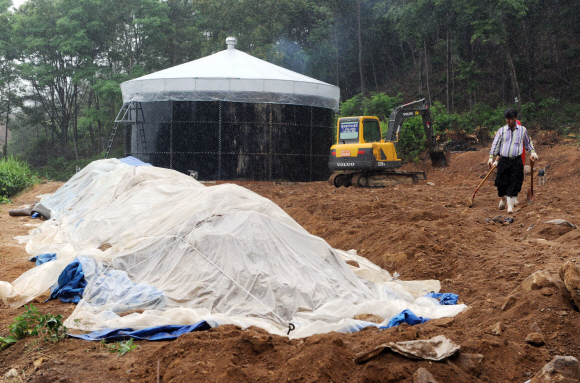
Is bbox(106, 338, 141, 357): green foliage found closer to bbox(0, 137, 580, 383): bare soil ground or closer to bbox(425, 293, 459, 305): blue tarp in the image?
bbox(0, 137, 580, 383): bare soil ground

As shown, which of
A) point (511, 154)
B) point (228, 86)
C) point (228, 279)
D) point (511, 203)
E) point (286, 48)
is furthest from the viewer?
point (286, 48)

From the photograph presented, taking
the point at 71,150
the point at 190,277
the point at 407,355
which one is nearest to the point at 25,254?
the point at 190,277

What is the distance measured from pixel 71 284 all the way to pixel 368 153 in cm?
1103

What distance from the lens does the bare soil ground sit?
3232mm

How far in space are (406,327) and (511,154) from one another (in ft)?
18.8

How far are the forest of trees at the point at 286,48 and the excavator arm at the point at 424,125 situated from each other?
30.6 ft

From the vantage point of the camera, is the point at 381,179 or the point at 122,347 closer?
the point at 122,347

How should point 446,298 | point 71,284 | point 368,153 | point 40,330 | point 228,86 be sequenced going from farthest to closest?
point 228,86 < point 368,153 < point 71,284 < point 446,298 < point 40,330

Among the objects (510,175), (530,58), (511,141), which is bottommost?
(510,175)

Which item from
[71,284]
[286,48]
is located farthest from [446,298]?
[286,48]

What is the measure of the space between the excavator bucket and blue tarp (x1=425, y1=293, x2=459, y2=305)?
12920mm

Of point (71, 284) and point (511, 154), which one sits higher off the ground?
point (511, 154)

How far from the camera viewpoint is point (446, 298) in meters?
5.33

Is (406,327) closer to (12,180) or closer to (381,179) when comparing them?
(381,179)
